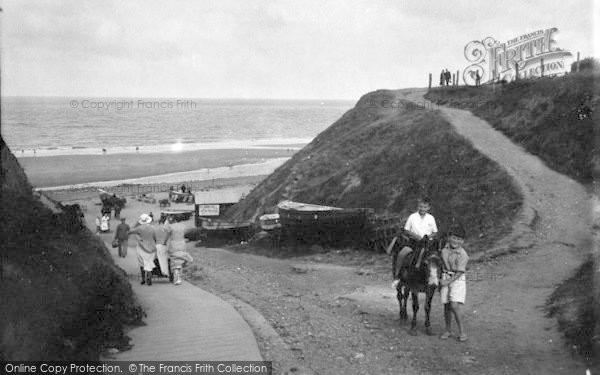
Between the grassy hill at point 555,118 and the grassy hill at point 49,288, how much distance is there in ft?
67.5

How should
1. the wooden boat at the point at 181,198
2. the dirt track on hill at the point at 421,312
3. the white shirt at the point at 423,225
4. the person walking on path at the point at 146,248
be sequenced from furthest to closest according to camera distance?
the wooden boat at the point at 181,198, the person walking on path at the point at 146,248, the white shirt at the point at 423,225, the dirt track on hill at the point at 421,312

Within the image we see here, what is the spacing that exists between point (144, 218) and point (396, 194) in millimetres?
16229

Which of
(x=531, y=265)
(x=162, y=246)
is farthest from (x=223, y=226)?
(x=162, y=246)

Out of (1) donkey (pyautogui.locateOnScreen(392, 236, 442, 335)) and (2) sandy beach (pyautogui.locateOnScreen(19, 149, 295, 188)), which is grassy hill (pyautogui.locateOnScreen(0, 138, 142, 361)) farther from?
(2) sandy beach (pyautogui.locateOnScreen(19, 149, 295, 188))

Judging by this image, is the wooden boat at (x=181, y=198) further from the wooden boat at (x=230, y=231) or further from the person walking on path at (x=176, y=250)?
the person walking on path at (x=176, y=250)

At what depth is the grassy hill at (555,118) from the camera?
79.6 feet

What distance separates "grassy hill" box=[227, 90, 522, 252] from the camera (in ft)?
72.3

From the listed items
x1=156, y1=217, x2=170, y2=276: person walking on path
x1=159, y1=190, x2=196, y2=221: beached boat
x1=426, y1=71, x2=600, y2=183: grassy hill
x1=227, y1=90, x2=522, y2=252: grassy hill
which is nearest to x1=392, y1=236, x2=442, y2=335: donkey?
x1=156, y1=217, x2=170, y2=276: person walking on path

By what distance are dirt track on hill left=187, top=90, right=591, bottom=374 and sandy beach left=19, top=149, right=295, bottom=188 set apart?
130 feet

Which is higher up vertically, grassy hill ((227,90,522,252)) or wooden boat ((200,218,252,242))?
grassy hill ((227,90,522,252))

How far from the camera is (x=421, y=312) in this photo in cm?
1301

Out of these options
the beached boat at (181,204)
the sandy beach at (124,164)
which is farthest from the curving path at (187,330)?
the sandy beach at (124,164)

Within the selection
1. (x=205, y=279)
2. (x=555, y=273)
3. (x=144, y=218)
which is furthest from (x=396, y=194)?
(x=144, y=218)

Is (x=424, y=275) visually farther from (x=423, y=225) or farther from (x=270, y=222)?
(x=270, y=222)
